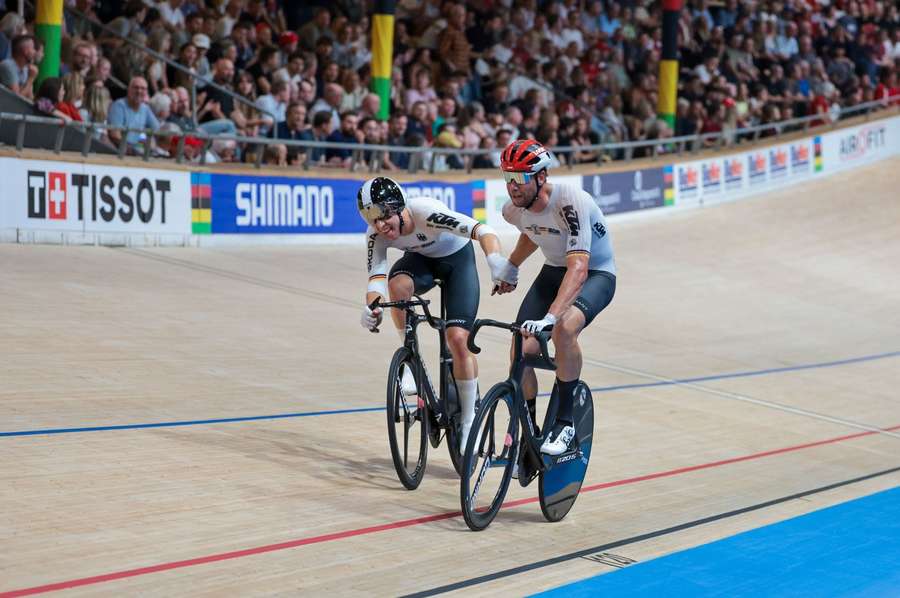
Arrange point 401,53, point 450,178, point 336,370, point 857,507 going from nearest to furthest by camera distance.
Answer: point 857,507
point 336,370
point 450,178
point 401,53

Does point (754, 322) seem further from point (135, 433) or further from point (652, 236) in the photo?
point (135, 433)

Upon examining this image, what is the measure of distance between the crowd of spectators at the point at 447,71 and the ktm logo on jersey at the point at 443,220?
5719 mm

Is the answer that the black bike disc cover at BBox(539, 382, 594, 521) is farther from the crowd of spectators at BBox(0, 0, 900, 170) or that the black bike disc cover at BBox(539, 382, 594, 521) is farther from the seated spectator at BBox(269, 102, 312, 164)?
the seated spectator at BBox(269, 102, 312, 164)

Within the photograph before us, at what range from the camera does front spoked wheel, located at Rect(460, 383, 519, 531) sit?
4.17 metres

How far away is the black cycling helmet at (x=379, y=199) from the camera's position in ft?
15.2

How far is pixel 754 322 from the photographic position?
11.1 m

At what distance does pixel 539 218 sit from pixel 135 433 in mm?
2140

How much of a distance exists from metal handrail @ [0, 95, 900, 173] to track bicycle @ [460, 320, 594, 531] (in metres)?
6.18

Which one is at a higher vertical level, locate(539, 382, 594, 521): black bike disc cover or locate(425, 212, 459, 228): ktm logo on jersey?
locate(425, 212, 459, 228): ktm logo on jersey

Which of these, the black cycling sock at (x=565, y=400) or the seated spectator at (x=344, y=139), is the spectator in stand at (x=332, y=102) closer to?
the seated spectator at (x=344, y=139)

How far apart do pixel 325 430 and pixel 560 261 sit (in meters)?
1.74

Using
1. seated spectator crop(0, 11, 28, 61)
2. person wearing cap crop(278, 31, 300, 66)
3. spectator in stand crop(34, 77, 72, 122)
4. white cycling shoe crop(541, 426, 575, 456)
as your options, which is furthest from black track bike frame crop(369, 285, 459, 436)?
person wearing cap crop(278, 31, 300, 66)

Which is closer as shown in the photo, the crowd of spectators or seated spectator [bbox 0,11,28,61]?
seated spectator [bbox 0,11,28,61]

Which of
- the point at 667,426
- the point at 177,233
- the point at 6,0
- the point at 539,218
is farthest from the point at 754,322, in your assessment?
the point at 6,0
